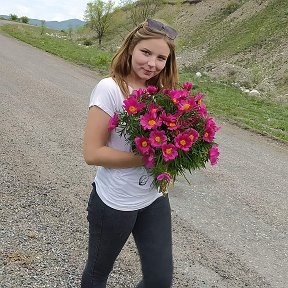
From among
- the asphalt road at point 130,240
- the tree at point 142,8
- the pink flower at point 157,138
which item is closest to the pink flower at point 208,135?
the pink flower at point 157,138

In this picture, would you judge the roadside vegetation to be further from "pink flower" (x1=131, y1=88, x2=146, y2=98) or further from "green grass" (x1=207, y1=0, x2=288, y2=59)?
→ "pink flower" (x1=131, y1=88, x2=146, y2=98)

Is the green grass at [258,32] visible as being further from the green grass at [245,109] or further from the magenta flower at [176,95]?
the magenta flower at [176,95]

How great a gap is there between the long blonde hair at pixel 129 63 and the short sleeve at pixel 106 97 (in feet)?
0.19

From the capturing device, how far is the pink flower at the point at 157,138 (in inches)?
82.7

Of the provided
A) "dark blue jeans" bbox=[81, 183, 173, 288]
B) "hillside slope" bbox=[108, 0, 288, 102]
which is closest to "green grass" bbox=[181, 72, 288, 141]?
"hillside slope" bbox=[108, 0, 288, 102]

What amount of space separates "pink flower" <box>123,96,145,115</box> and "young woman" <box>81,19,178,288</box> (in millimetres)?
91

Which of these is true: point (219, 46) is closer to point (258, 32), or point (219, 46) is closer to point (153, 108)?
point (258, 32)

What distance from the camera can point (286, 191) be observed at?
21.3 ft

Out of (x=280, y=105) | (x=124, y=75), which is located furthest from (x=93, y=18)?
(x=124, y=75)

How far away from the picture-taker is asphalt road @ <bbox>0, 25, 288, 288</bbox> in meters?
3.81

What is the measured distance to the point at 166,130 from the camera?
2172mm

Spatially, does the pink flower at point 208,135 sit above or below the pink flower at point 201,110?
below

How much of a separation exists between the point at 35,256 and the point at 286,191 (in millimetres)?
4004

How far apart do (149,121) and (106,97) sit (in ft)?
0.79
